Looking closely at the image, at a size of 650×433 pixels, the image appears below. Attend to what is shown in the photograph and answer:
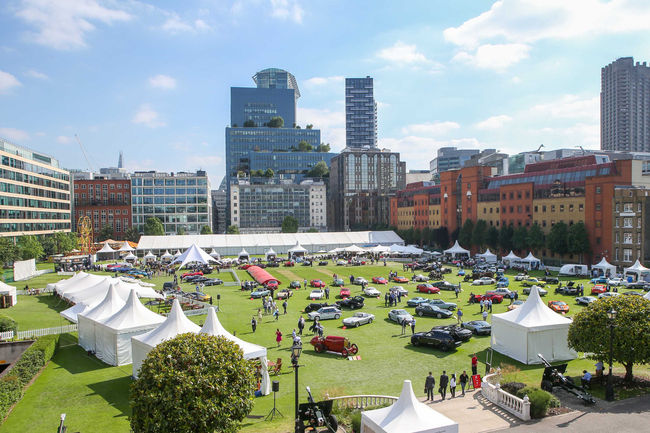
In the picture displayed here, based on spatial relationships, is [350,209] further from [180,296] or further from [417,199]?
[180,296]

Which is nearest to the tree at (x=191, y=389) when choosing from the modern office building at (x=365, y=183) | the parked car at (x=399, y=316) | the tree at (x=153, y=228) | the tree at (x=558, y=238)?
the parked car at (x=399, y=316)

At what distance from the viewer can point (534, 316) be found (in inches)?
1076

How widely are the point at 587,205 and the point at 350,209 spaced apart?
298ft

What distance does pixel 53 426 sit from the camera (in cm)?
1911

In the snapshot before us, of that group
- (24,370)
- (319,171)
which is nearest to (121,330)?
(24,370)

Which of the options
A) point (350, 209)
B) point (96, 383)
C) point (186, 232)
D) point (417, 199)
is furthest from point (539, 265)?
point (186, 232)

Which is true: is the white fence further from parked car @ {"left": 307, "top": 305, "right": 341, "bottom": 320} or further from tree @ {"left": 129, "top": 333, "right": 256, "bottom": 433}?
parked car @ {"left": 307, "top": 305, "right": 341, "bottom": 320}

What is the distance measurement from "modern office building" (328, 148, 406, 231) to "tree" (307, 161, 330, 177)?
2337 centimetres

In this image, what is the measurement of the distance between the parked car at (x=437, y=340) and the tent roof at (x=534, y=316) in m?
3.56

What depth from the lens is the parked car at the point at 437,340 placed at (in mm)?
28938

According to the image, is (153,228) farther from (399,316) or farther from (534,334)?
(534,334)

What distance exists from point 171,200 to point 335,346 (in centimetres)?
12157

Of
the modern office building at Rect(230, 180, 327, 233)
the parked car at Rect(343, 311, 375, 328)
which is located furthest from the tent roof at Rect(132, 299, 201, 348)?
the modern office building at Rect(230, 180, 327, 233)

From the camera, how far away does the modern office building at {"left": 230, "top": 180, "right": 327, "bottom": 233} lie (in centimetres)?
15888
